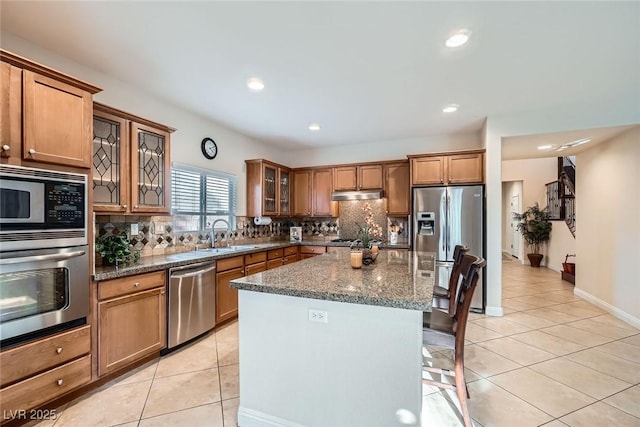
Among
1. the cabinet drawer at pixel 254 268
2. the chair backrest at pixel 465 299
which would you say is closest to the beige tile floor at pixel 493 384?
the chair backrest at pixel 465 299

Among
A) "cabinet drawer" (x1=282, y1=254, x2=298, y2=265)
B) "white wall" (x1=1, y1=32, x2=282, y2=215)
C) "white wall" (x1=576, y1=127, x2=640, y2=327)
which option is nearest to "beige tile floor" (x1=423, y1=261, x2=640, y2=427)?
"white wall" (x1=576, y1=127, x2=640, y2=327)

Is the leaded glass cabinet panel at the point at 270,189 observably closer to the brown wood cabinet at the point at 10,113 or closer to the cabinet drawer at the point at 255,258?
the cabinet drawer at the point at 255,258

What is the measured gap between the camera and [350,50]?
93.2 inches

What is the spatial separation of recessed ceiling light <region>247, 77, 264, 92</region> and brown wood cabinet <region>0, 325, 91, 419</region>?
2515 mm

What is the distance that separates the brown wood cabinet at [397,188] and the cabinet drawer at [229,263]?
260 cm

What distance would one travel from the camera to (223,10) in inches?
75.4

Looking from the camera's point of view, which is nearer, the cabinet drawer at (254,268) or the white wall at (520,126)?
the white wall at (520,126)

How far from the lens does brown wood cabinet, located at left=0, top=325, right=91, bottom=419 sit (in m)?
1.72

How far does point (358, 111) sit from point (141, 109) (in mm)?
2518

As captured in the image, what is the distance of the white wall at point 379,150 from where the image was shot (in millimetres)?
4754

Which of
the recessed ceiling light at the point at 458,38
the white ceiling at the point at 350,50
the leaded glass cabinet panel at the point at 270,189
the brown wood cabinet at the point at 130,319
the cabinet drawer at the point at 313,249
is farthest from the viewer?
the cabinet drawer at the point at 313,249

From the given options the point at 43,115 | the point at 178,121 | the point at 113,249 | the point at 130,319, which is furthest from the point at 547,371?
the point at 178,121

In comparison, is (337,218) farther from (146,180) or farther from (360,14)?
(360,14)

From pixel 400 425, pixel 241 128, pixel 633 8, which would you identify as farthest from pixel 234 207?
pixel 633 8
